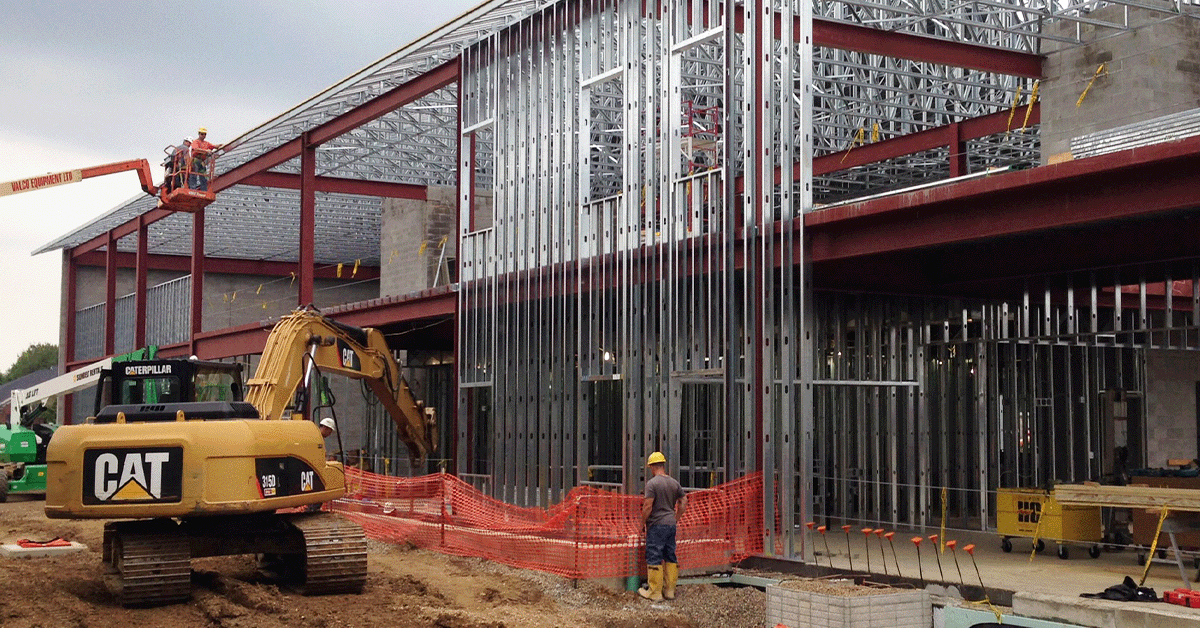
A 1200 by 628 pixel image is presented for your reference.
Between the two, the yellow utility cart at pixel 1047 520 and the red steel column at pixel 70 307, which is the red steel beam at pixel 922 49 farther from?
the red steel column at pixel 70 307

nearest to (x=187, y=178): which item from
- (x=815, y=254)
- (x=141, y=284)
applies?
(x=141, y=284)

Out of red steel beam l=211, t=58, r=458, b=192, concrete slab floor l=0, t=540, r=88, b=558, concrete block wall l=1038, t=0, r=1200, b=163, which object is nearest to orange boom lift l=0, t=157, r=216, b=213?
red steel beam l=211, t=58, r=458, b=192

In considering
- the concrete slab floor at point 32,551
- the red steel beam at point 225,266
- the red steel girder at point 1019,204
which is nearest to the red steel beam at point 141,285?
the red steel beam at point 225,266

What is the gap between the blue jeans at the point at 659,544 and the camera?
591 inches

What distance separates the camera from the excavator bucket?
33156 millimetres

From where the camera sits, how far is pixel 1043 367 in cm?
2422

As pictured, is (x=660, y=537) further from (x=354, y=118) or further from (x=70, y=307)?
(x=70, y=307)

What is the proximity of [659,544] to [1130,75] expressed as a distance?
1182 cm

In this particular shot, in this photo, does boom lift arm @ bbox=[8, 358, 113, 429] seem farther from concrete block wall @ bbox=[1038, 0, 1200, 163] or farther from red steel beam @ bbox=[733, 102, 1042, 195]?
concrete block wall @ bbox=[1038, 0, 1200, 163]

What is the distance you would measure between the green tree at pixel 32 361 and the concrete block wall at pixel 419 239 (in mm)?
93461

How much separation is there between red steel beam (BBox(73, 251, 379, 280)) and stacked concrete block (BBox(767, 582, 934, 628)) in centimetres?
3924

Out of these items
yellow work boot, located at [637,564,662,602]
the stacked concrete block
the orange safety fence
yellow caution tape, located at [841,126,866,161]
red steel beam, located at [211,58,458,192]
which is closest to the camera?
the stacked concrete block

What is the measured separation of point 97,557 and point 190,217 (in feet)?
89.5

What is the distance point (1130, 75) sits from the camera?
21.0 metres
